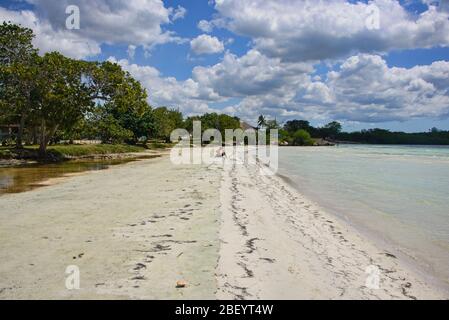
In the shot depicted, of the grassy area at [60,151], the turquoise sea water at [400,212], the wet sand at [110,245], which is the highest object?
the grassy area at [60,151]

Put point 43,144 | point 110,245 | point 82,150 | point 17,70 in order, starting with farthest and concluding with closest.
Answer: point 82,150
point 43,144
point 17,70
point 110,245

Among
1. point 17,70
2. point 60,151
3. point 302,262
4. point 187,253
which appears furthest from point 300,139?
point 187,253

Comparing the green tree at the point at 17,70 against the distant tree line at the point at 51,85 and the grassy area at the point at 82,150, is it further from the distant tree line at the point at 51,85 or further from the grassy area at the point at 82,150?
the grassy area at the point at 82,150

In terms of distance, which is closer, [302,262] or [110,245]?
[302,262]

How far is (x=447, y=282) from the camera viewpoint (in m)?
6.59

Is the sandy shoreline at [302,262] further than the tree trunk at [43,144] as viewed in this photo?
No

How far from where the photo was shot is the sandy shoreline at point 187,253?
5.40 m

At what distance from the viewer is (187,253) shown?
6.93 metres

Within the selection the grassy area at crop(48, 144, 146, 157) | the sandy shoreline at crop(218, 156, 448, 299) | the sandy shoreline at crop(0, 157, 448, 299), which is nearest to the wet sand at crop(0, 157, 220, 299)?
the sandy shoreline at crop(0, 157, 448, 299)

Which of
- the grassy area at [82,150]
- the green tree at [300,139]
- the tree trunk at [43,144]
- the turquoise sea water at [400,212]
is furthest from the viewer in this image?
the green tree at [300,139]

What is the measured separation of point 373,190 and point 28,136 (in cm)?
4628

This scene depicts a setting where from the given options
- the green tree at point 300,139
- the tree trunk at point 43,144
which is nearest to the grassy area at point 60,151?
the tree trunk at point 43,144

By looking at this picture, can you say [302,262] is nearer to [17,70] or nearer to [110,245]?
[110,245]
